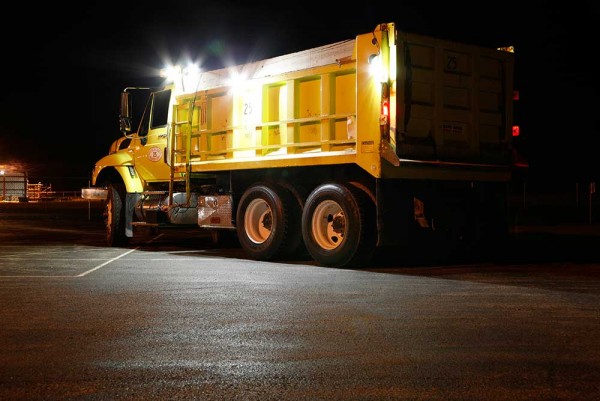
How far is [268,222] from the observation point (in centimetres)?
1492

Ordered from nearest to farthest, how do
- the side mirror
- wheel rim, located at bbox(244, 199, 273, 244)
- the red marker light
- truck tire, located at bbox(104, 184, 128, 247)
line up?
the red marker light
wheel rim, located at bbox(244, 199, 273, 244)
the side mirror
truck tire, located at bbox(104, 184, 128, 247)

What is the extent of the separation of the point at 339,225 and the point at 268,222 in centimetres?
196

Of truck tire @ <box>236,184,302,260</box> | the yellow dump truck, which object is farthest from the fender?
truck tire @ <box>236,184,302,260</box>

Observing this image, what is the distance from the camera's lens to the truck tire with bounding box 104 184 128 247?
1831cm

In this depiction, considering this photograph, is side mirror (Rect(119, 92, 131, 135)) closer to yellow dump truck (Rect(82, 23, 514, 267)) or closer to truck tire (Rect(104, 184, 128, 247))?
truck tire (Rect(104, 184, 128, 247))

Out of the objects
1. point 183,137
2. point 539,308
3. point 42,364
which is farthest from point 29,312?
point 183,137

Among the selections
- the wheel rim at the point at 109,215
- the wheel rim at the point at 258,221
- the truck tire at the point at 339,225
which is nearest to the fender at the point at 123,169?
the wheel rim at the point at 109,215

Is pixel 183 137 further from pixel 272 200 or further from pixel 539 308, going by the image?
pixel 539 308

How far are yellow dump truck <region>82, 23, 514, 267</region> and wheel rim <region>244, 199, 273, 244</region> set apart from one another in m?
0.02

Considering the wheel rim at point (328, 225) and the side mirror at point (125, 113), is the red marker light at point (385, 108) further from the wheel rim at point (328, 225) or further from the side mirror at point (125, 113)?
the side mirror at point (125, 113)

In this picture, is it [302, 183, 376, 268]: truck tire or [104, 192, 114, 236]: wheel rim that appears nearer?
[302, 183, 376, 268]: truck tire

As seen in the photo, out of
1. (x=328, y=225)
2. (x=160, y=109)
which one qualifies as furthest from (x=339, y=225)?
(x=160, y=109)

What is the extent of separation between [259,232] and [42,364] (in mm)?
9027

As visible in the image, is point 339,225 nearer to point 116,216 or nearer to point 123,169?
point 116,216
